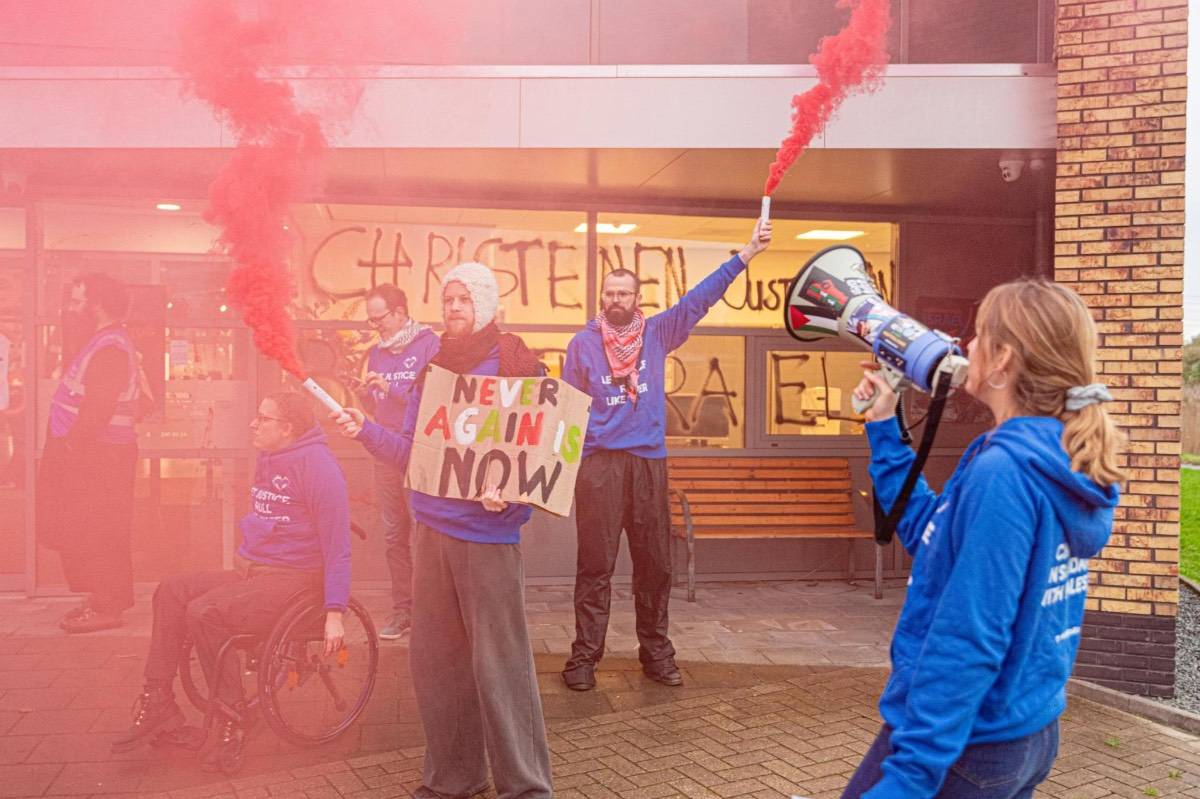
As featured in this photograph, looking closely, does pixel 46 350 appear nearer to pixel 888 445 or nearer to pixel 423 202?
pixel 423 202

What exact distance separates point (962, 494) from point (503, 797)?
2.56m

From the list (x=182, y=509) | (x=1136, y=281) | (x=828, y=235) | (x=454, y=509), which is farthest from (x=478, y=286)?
(x=828, y=235)

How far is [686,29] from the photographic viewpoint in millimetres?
8461

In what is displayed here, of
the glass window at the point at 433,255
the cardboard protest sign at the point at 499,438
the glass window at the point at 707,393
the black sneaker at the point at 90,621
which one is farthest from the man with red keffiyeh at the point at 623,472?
the black sneaker at the point at 90,621

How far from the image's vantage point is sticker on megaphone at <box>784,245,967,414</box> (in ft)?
8.04

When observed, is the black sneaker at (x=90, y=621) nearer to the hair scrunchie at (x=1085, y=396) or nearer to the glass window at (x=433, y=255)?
the glass window at (x=433, y=255)

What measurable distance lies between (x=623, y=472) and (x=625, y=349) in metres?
0.69

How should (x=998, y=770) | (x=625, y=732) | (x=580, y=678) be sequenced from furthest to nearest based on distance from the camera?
(x=580, y=678)
(x=625, y=732)
(x=998, y=770)

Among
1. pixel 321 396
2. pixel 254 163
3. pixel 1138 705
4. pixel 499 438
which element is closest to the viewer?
pixel 321 396

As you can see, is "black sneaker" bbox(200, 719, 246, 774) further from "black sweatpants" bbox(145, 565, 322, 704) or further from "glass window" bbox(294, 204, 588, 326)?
"glass window" bbox(294, 204, 588, 326)

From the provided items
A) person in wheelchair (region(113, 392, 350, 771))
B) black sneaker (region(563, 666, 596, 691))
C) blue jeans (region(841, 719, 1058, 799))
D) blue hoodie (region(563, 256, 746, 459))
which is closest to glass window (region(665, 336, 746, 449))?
blue hoodie (region(563, 256, 746, 459))

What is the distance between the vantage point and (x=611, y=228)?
912 cm

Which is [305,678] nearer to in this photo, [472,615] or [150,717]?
[150,717]

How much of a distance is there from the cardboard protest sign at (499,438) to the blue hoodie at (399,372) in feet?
9.20
